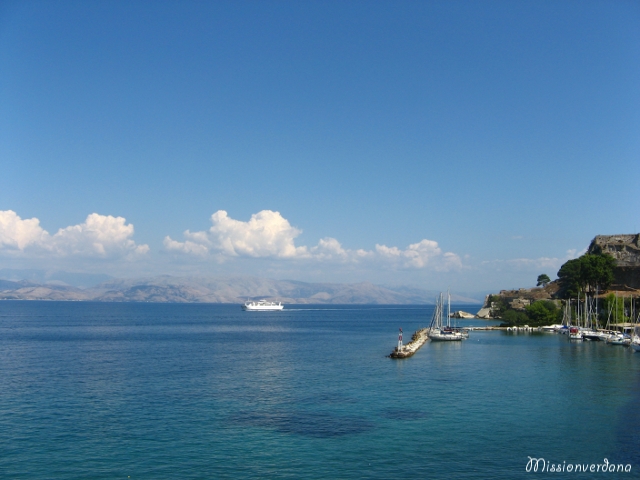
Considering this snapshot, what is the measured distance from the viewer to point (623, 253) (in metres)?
167

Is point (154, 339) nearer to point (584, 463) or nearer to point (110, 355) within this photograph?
point (110, 355)

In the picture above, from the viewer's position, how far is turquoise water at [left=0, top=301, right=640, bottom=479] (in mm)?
29625

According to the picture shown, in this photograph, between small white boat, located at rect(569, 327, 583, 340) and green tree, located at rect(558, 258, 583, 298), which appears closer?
small white boat, located at rect(569, 327, 583, 340)

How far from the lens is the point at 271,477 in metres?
27.7

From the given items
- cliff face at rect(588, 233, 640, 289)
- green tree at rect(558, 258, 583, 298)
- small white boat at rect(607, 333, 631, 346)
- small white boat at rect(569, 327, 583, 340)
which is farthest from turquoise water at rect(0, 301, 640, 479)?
cliff face at rect(588, 233, 640, 289)

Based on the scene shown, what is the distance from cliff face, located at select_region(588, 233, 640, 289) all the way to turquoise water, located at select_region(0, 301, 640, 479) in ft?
301

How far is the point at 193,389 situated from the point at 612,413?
1383 inches

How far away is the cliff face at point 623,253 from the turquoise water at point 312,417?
301ft

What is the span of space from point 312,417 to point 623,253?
15872 cm

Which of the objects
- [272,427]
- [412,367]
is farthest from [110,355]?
[272,427]

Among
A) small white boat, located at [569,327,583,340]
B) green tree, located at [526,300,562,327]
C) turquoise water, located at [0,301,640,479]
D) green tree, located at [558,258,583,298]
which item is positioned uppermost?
green tree, located at [558,258,583,298]

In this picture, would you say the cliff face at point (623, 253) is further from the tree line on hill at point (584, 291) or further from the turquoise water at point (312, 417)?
the turquoise water at point (312, 417)

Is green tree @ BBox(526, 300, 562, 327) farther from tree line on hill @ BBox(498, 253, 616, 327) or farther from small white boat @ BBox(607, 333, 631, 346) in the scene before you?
small white boat @ BBox(607, 333, 631, 346)

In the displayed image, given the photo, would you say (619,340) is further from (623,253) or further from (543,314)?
(623,253)
